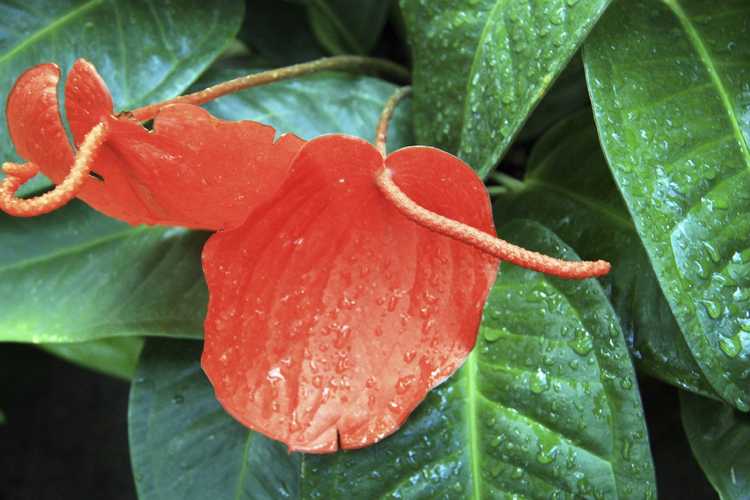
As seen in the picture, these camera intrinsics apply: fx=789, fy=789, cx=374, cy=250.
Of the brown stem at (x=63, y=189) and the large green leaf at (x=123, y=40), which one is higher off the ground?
the brown stem at (x=63, y=189)

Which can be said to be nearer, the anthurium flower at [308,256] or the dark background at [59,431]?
the anthurium flower at [308,256]

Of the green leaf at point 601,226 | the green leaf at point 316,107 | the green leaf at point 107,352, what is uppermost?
the green leaf at point 601,226

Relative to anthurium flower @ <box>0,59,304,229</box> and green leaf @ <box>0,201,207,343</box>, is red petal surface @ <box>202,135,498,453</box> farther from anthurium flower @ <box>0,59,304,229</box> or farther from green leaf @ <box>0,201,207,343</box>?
green leaf @ <box>0,201,207,343</box>

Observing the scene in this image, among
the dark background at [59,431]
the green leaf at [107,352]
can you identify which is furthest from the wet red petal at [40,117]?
the dark background at [59,431]

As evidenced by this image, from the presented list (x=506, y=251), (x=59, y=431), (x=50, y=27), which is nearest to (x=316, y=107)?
(x=50, y=27)

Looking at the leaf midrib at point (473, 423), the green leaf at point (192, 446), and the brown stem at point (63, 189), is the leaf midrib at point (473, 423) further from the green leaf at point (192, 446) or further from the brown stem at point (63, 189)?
the brown stem at point (63, 189)

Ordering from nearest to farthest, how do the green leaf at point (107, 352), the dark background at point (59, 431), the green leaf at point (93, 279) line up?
the green leaf at point (93, 279)
the green leaf at point (107, 352)
the dark background at point (59, 431)

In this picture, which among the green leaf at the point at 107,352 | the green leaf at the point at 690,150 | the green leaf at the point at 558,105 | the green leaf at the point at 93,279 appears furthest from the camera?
the green leaf at the point at 107,352
